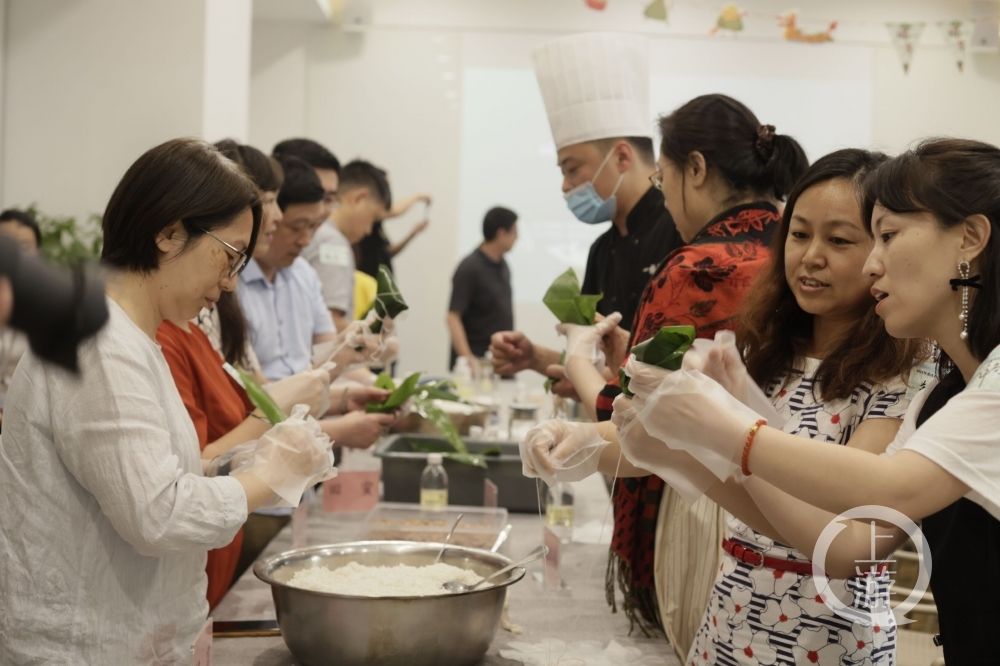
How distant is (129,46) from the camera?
3820mm

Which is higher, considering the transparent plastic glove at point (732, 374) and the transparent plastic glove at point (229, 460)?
the transparent plastic glove at point (732, 374)

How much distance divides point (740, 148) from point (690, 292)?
34 centimetres

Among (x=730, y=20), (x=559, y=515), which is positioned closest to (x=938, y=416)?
(x=559, y=515)

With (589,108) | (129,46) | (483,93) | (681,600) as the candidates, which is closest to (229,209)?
(681,600)

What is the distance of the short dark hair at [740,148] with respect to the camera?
1.89m

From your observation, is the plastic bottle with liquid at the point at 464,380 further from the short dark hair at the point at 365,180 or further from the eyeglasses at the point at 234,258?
the eyeglasses at the point at 234,258

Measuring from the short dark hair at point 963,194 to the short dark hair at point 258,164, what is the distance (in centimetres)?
152

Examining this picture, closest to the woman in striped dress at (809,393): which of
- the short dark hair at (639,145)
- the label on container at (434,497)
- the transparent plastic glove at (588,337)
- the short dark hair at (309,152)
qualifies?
the transparent plastic glove at (588,337)

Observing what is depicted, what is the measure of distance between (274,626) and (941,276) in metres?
1.15

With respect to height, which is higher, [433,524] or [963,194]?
[963,194]

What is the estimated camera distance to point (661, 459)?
4.26 feet

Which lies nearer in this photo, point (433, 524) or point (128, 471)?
point (128, 471)

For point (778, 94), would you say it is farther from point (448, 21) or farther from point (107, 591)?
point (107, 591)

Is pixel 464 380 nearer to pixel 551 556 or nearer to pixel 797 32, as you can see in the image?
pixel 551 556
